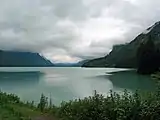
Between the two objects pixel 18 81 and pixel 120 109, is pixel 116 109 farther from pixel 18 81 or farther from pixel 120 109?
pixel 18 81

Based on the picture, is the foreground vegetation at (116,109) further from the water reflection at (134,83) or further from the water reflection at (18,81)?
the water reflection at (18,81)

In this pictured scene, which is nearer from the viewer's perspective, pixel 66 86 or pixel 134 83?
pixel 66 86

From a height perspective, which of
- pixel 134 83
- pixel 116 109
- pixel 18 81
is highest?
pixel 116 109

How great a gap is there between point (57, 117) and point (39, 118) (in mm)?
836

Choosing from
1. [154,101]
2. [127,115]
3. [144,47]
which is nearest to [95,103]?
[127,115]

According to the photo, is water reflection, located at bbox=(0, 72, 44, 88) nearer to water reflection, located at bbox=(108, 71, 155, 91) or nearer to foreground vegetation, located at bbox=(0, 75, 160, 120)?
water reflection, located at bbox=(108, 71, 155, 91)

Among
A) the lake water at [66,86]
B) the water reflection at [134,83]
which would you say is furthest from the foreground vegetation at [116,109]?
the water reflection at [134,83]

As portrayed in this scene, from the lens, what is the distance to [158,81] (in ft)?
31.1

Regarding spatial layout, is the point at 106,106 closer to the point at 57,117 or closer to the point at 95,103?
the point at 95,103

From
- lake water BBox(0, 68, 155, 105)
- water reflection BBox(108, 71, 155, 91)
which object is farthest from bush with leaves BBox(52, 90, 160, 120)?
water reflection BBox(108, 71, 155, 91)

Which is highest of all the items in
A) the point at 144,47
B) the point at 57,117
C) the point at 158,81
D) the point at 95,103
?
the point at 144,47

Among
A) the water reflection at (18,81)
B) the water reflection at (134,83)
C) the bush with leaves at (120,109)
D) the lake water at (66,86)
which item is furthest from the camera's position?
the water reflection at (18,81)

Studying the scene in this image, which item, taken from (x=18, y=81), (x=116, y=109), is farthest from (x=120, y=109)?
(x=18, y=81)

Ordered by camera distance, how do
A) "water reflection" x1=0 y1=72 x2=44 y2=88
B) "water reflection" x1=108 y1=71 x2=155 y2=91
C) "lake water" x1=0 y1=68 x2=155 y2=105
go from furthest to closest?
1. "water reflection" x1=0 y1=72 x2=44 y2=88
2. "water reflection" x1=108 y1=71 x2=155 y2=91
3. "lake water" x1=0 y1=68 x2=155 y2=105
